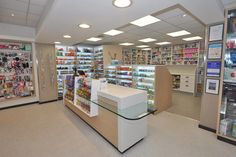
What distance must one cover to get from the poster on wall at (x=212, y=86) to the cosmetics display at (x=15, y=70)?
592 cm

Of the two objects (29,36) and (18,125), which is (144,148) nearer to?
(18,125)

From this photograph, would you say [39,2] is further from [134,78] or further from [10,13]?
[134,78]

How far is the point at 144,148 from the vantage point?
7.43ft

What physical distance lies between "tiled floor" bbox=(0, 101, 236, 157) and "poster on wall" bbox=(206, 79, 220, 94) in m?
0.96

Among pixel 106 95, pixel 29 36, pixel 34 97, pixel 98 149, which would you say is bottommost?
pixel 98 149

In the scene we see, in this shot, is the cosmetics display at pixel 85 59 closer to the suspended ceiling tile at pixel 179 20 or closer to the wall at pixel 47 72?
the wall at pixel 47 72

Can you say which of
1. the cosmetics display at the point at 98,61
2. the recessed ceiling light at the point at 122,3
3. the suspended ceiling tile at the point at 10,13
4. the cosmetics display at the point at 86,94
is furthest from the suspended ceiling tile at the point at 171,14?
the cosmetics display at the point at 98,61

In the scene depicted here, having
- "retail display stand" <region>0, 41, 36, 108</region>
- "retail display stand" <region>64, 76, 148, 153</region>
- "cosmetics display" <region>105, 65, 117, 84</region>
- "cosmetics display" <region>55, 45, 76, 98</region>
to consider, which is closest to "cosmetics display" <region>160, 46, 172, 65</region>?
"cosmetics display" <region>105, 65, 117, 84</region>

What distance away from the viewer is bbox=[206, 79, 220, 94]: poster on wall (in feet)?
8.70

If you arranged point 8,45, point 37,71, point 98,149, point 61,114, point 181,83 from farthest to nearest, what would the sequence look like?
point 181,83 < point 37,71 < point 8,45 < point 61,114 < point 98,149

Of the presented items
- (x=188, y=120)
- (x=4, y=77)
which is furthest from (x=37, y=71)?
(x=188, y=120)

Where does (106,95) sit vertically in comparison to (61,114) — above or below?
above

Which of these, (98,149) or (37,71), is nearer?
(98,149)

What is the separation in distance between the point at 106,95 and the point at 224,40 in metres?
2.54
